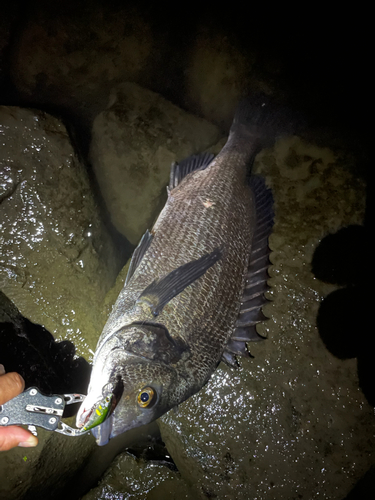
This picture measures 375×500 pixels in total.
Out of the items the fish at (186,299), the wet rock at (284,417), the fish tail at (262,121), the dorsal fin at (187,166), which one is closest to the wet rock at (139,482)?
the wet rock at (284,417)

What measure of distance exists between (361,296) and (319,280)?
0.45 metres

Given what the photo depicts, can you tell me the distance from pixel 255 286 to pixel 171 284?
32.1 inches

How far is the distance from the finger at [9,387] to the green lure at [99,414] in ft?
1.93

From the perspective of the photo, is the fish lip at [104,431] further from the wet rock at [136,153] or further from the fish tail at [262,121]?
the fish tail at [262,121]

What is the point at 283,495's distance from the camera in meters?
2.49

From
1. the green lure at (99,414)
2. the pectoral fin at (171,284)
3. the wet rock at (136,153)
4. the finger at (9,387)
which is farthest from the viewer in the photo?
the wet rock at (136,153)

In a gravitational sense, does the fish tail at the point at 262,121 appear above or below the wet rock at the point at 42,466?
above

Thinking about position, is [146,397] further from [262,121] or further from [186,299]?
[262,121]

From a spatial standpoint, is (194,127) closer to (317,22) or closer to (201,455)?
(317,22)

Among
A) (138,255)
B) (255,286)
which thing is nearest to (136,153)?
(138,255)

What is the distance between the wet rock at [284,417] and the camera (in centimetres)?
252

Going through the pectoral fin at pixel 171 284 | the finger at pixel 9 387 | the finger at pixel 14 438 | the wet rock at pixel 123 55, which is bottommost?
the finger at pixel 14 438

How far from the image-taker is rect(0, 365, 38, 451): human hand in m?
1.81

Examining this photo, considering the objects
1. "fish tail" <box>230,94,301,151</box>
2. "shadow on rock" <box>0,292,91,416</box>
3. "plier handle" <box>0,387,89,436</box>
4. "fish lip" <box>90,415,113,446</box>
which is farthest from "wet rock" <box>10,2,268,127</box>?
"fish lip" <box>90,415,113,446</box>
